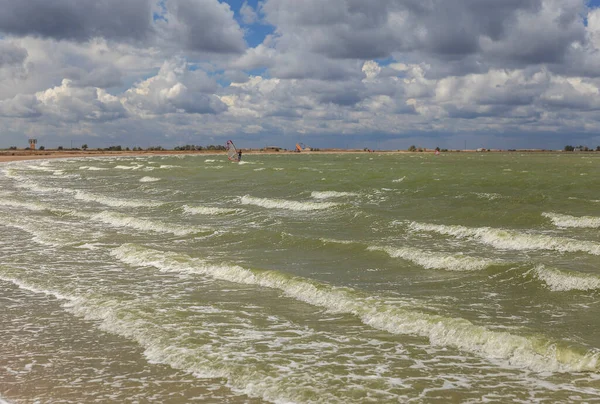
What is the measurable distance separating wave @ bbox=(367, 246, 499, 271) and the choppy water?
2.6 inches

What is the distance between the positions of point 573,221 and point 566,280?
37.2ft

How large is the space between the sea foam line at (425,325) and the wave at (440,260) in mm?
4188

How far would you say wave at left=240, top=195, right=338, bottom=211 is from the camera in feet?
99.3

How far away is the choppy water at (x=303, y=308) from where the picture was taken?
7.73m

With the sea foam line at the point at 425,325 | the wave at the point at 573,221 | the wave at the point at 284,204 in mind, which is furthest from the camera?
the wave at the point at 284,204

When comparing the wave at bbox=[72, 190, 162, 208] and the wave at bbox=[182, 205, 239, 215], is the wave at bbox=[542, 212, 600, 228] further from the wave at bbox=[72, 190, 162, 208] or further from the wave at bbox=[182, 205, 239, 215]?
the wave at bbox=[72, 190, 162, 208]

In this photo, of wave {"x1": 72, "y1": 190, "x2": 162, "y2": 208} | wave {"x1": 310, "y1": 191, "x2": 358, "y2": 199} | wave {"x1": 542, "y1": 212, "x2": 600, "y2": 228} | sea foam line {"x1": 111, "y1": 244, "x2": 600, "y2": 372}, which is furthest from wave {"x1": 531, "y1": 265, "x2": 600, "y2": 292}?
wave {"x1": 72, "y1": 190, "x2": 162, "y2": 208}

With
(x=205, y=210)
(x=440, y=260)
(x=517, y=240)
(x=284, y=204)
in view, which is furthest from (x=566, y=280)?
(x=284, y=204)

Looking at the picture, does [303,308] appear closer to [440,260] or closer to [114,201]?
[440,260]

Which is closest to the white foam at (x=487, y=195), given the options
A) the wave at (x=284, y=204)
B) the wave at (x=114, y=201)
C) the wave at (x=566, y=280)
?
the wave at (x=284, y=204)

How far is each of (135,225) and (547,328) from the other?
18875 millimetres

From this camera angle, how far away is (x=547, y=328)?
33.1ft

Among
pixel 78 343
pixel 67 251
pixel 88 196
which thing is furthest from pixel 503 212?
pixel 88 196

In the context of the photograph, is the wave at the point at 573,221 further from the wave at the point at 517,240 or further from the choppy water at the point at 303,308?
the wave at the point at 517,240
